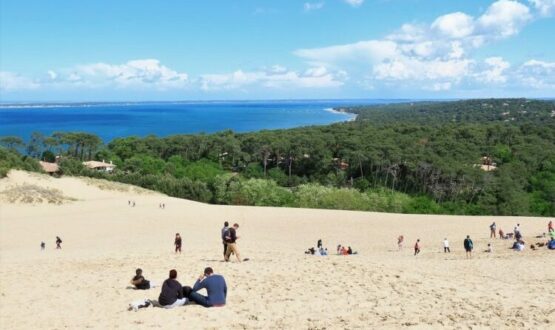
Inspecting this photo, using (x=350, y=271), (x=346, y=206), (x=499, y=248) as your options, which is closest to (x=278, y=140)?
(x=346, y=206)

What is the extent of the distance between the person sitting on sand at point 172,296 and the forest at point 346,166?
126ft

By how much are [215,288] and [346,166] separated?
6241 cm

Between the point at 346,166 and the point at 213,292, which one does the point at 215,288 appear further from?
the point at 346,166

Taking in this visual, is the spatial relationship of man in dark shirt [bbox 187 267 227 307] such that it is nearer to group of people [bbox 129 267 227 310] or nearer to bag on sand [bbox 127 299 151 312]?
group of people [bbox 129 267 227 310]

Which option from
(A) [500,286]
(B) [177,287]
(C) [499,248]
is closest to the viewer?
(B) [177,287]

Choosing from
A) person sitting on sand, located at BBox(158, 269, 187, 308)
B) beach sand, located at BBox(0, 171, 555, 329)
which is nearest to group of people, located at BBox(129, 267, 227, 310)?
person sitting on sand, located at BBox(158, 269, 187, 308)

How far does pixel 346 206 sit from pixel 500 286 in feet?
118

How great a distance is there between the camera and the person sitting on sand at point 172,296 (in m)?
11.3

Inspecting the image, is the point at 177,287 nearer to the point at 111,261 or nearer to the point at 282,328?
the point at 282,328

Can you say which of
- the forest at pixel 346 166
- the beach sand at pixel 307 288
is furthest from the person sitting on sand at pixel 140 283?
the forest at pixel 346 166

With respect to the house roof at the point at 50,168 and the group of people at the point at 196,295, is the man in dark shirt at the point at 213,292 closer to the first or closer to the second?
the group of people at the point at 196,295

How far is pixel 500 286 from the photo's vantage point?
13047 mm

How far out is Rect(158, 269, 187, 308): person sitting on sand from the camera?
11266 millimetres

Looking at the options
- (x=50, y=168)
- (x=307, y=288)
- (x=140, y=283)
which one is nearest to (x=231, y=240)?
(x=140, y=283)
